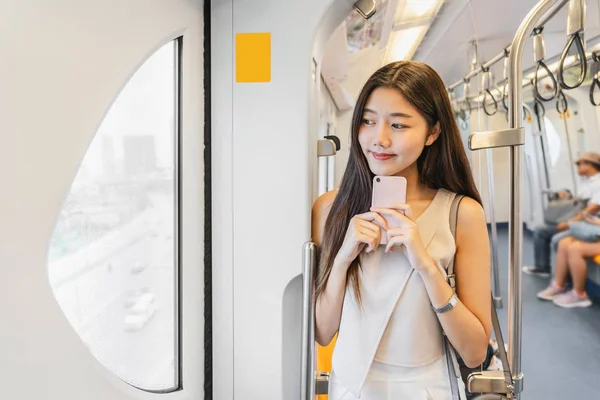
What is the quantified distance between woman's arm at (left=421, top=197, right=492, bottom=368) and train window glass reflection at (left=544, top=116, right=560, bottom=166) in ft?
3.66

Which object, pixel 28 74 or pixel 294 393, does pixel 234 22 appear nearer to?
pixel 28 74

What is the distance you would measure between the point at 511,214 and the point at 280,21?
2.72ft

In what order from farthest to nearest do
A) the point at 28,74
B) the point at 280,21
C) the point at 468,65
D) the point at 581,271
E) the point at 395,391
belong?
1. the point at 581,271
2. the point at 468,65
3. the point at 280,21
4. the point at 395,391
5. the point at 28,74

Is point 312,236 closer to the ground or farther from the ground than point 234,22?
closer to the ground

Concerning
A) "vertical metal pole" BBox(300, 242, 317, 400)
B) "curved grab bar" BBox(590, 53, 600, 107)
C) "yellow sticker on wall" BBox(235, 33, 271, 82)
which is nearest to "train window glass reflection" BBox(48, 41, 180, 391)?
"yellow sticker on wall" BBox(235, 33, 271, 82)

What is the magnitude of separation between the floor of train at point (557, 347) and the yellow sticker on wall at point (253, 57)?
1.50m

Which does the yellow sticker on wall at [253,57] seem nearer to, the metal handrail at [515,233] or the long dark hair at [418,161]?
the long dark hair at [418,161]

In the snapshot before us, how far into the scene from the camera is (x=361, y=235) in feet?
3.37

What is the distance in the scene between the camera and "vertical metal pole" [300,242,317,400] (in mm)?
1140

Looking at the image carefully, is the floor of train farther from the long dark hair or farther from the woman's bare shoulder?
the woman's bare shoulder

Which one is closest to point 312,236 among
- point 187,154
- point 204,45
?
point 187,154

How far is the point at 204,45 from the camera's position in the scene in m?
1.21

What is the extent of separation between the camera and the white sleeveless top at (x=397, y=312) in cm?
104

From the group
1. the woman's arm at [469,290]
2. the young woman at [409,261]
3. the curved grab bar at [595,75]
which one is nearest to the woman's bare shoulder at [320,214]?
the young woman at [409,261]
